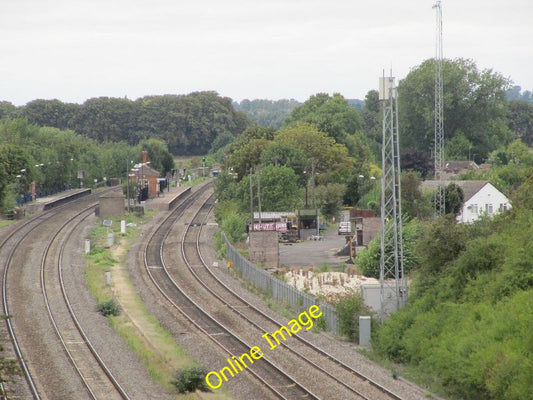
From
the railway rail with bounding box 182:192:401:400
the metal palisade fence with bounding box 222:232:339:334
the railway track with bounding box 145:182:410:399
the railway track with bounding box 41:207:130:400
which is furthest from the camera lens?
the metal palisade fence with bounding box 222:232:339:334

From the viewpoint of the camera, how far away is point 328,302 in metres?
36.7

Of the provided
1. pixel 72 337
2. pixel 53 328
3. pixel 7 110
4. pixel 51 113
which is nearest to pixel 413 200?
pixel 53 328

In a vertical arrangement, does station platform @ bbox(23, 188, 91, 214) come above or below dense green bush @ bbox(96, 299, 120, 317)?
above

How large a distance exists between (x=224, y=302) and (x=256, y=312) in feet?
8.92

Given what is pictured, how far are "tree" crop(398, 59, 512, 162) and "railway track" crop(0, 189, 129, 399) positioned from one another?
66.1 meters

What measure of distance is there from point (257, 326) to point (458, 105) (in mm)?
91956

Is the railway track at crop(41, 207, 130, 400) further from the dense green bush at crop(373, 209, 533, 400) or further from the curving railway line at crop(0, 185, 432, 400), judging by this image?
the dense green bush at crop(373, 209, 533, 400)

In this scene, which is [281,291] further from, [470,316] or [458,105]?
[458,105]

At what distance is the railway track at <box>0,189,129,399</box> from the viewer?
2594cm

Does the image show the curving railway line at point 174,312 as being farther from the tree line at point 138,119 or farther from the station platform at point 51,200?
the tree line at point 138,119

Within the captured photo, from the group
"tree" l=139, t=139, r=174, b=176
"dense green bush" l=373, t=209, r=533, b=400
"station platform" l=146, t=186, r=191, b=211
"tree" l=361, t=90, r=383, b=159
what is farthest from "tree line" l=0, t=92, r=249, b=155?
"dense green bush" l=373, t=209, r=533, b=400

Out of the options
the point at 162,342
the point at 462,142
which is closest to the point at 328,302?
the point at 162,342

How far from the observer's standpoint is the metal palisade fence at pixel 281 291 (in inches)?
1329

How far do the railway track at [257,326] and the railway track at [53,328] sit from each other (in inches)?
188
